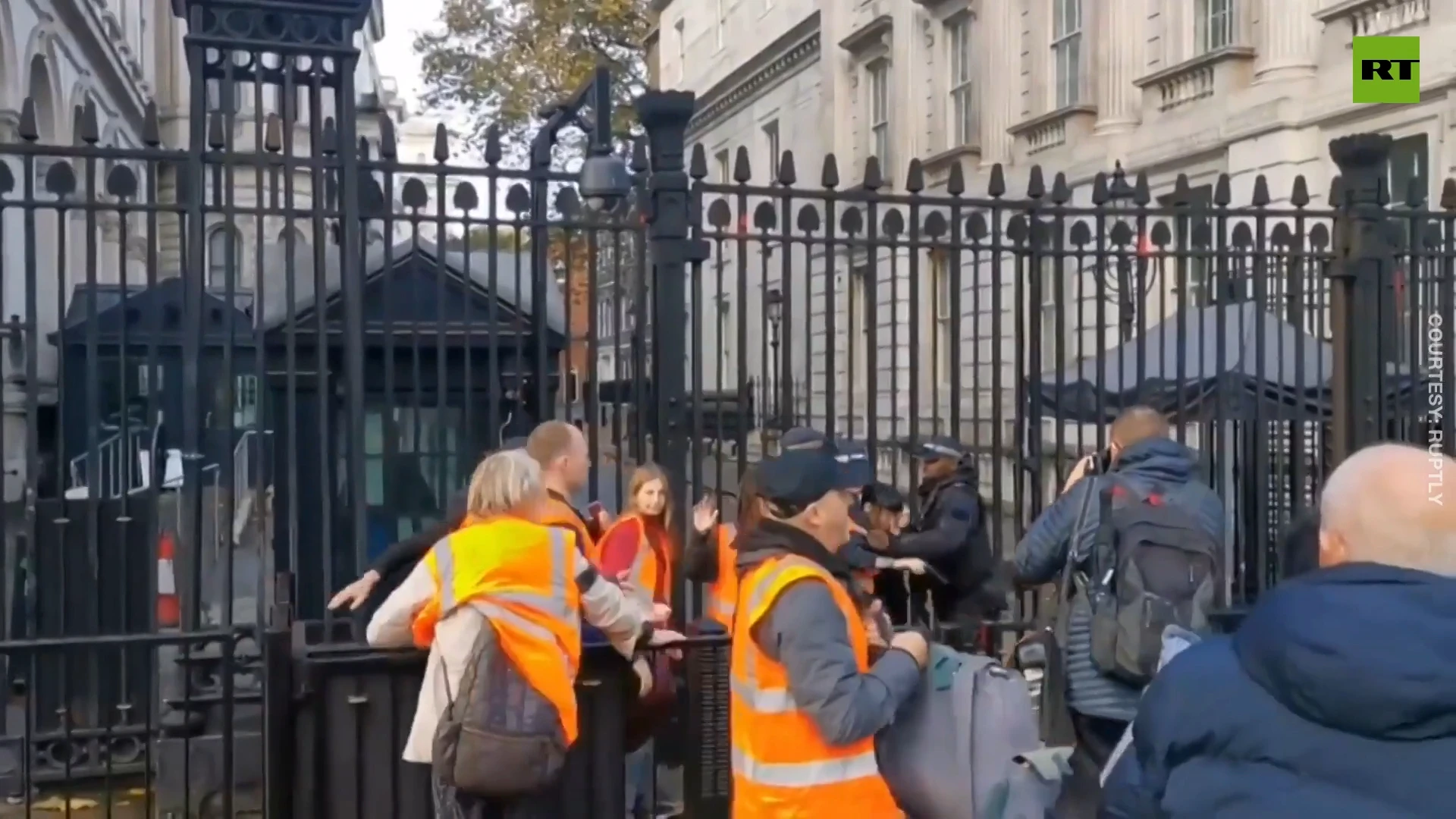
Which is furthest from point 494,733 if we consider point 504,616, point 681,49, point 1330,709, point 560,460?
point 681,49

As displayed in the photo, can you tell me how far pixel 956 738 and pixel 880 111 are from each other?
24655 millimetres

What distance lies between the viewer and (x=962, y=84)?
23.2 meters

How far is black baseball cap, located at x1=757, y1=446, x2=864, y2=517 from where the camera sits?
360cm

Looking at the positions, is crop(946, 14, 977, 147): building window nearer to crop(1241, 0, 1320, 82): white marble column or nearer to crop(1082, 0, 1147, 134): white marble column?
crop(1082, 0, 1147, 134): white marble column

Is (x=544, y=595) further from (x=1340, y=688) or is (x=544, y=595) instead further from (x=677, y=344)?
(x=1340, y=688)

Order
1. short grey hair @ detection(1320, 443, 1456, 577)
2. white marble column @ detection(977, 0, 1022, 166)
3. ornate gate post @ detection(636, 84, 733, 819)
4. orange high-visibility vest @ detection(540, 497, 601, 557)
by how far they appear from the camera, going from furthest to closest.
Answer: white marble column @ detection(977, 0, 1022, 166)
ornate gate post @ detection(636, 84, 733, 819)
orange high-visibility vest @ detection(540, 497, 601, 557)
short grey hair @ detection(1320, 443, 1456, 577)

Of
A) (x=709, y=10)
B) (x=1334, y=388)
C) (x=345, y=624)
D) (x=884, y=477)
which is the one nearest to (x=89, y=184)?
(x=345, y=624)

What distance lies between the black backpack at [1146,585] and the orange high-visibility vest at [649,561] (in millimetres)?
2023

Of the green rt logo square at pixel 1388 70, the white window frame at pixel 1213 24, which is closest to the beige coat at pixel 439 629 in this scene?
the green rt logo square at pixel 1388 70

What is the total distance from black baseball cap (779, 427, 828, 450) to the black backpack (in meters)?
0.97

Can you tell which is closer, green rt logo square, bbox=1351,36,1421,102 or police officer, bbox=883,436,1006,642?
police officer, bbox=883,436,1006,642

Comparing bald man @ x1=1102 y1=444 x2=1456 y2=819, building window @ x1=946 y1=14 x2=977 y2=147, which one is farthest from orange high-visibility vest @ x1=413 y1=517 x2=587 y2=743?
building window @ x1=946 y1=14 x2=977 y2=147

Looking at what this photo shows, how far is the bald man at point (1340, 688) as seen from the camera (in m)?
2.05

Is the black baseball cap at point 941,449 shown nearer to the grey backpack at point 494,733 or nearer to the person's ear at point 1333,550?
the grey backpack at point 494,733
